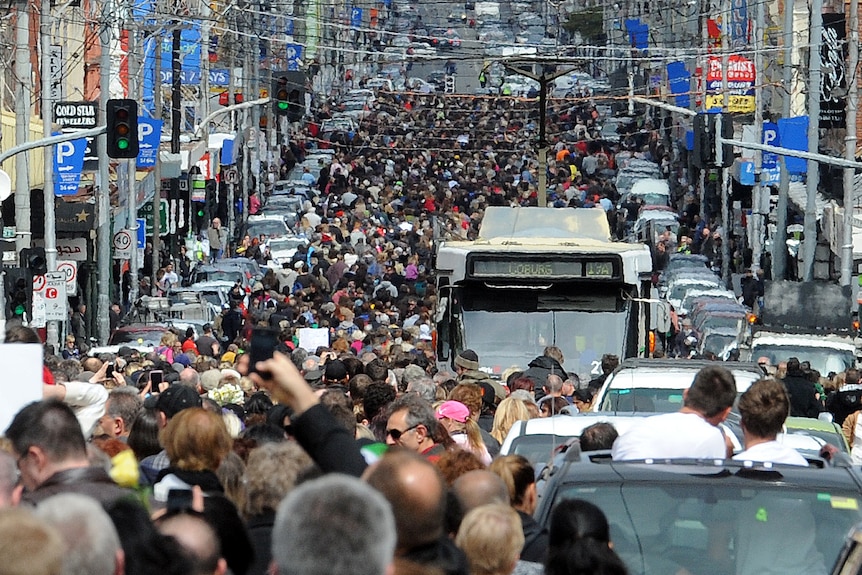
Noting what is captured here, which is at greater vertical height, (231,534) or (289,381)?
(289,381)

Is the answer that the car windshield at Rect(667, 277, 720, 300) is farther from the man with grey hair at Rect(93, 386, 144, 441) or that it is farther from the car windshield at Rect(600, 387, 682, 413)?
the man with grey hair at Rect(93, 386, 144, 441)

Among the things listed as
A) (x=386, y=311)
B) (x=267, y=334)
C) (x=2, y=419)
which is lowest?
(x=386, y=311)

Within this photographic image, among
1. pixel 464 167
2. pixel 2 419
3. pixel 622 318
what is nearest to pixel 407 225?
pixel 464 167

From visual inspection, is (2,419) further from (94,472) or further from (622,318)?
(622,318)

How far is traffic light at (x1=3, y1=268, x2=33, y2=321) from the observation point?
26.5 meters

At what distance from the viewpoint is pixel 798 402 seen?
17219mm

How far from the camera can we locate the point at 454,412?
37.0 ft

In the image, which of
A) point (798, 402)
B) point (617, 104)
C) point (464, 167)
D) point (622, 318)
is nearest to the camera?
point (798, 402)

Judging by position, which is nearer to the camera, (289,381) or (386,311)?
(289,381)

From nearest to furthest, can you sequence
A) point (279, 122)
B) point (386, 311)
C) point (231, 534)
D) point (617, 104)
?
point (231, 534), point (386, 311), point (279, 122), point (617, 104)

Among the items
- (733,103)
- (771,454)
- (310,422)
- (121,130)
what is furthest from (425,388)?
(733,103)

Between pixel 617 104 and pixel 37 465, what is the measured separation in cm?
9442

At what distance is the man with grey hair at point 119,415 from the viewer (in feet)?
34.6

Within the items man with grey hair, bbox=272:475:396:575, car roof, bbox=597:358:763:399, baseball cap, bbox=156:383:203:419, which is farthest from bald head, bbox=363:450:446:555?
car roof, bbox=597:358:763:399
